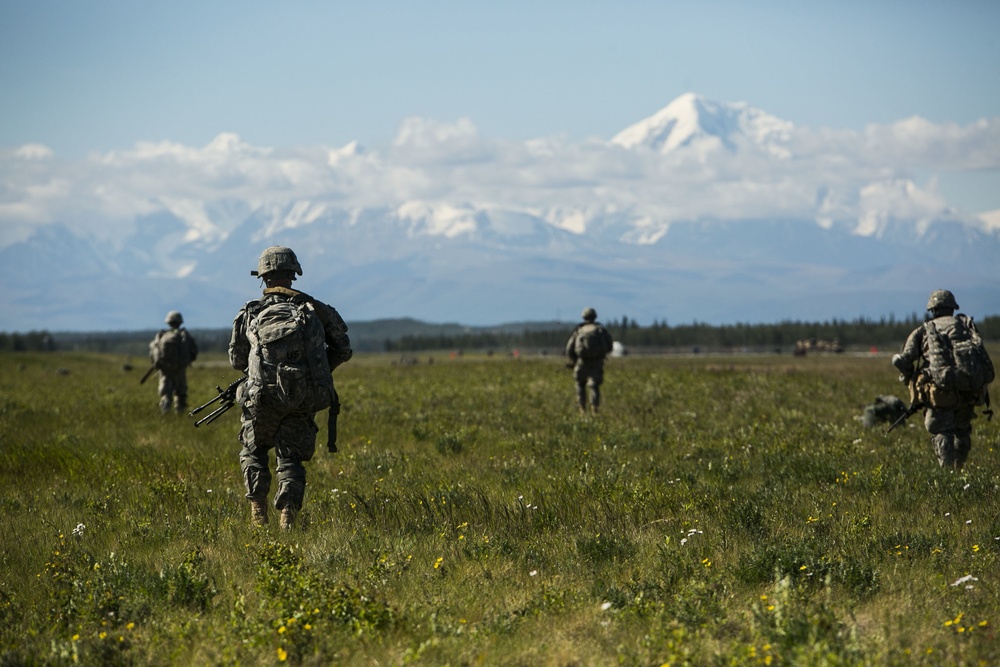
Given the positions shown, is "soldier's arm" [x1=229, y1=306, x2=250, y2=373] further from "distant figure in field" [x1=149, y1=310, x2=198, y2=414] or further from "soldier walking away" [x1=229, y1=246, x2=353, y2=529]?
"distant figure in field" [x1=149, y1=310, x2=198, y2=414]

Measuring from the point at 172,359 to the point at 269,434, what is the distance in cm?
1404

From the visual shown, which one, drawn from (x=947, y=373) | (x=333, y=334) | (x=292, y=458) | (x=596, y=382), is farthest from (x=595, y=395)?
(x=292, y=458)

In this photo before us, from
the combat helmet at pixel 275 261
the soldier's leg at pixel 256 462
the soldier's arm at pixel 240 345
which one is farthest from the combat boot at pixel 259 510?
the combat helmet at pixel 275 261

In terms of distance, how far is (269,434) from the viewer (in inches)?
394

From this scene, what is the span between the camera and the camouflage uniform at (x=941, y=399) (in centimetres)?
1329

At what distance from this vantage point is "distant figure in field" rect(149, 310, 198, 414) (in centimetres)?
2314

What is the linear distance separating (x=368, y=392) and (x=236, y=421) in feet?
35.4

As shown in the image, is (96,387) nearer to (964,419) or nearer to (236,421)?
(236,421)

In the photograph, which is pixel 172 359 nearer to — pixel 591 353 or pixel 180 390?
pixel 180 390

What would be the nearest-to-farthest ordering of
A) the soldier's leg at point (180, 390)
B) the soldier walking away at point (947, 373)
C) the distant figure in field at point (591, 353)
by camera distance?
the soldier walking away at point (947, 373)
the distant figure in field at point (591, 353)
the soldier's leg at point (180, 390)

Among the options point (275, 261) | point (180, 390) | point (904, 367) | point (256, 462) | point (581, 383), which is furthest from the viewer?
point (581, 383)

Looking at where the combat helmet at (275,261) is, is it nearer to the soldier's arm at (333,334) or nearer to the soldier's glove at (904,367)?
the soldier's arm at (333,334)

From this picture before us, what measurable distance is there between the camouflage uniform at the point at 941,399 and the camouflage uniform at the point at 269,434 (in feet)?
24.9

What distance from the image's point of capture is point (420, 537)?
9.08m
